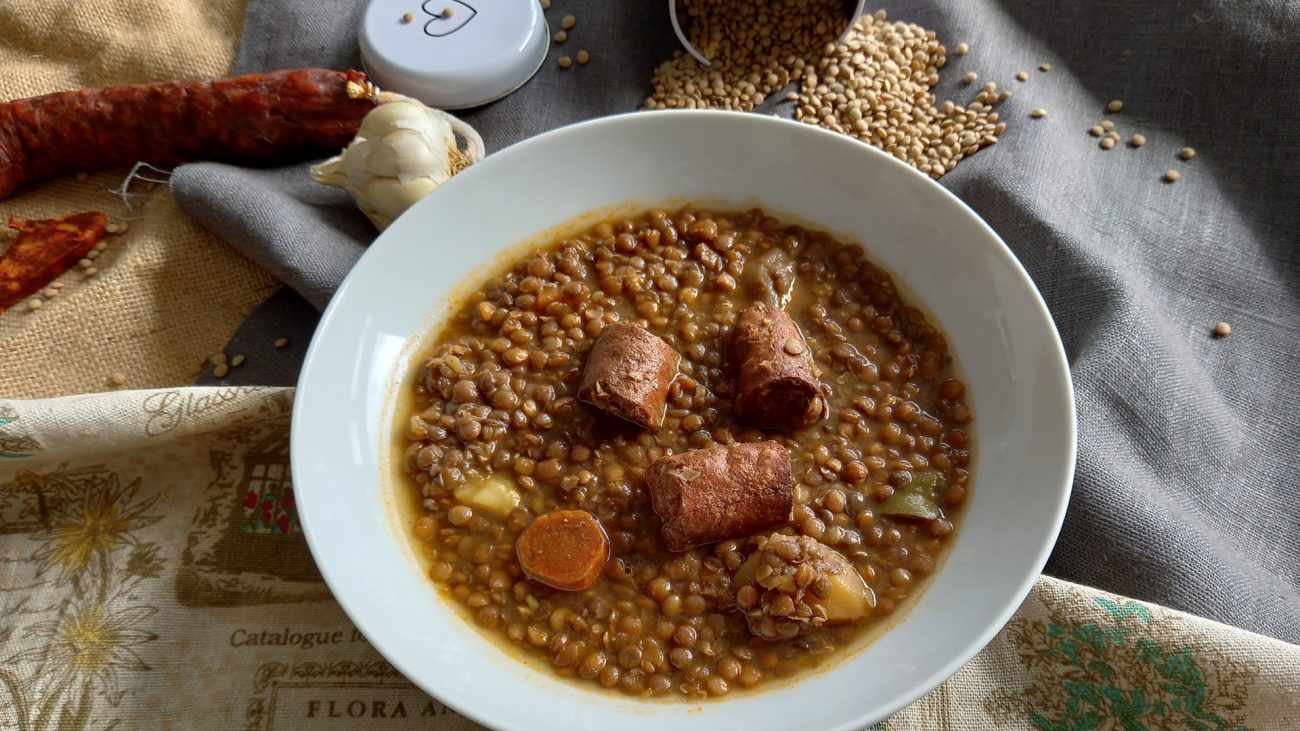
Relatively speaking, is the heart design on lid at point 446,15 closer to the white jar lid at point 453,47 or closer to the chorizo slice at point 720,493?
the white jar lid at point 453,47

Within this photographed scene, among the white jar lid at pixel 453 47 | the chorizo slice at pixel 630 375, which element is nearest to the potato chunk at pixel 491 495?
the chorizo slice at pixel 630 375

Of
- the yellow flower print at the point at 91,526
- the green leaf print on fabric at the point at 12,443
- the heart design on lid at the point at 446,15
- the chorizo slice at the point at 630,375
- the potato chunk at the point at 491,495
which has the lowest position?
the yellow flower print at the point at 91,526

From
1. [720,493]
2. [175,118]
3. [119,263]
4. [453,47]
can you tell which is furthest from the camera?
[453,47]

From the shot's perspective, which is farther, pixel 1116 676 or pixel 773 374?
pixel 1116 676

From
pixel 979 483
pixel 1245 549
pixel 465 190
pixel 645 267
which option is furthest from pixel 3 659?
pixel 1245 549

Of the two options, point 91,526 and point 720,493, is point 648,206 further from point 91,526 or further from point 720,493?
point 91,526

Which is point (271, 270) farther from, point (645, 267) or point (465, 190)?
point (645, 267)

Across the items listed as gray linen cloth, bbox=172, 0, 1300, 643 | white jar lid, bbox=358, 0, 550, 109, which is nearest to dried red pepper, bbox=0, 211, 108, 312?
gray linen cloth, bbox=172, 0, 1300, 643

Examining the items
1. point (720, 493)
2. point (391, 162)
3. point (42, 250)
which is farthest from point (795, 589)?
point (42, 250)
